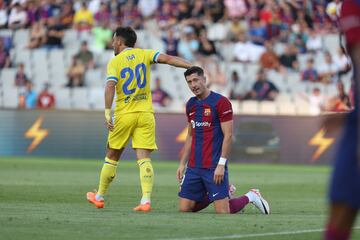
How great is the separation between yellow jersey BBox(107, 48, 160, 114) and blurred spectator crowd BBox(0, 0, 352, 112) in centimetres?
1655

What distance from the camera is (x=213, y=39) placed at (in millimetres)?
31266

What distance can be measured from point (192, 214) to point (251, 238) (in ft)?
9.16

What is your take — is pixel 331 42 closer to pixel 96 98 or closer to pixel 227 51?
pixel 227 51

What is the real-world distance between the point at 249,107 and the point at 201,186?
56.6 feet

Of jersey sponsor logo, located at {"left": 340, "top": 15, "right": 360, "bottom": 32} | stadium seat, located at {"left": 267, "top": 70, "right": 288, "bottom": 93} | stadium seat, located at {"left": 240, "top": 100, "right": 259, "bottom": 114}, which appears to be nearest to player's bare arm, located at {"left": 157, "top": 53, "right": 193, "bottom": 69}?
jersey sponsor logo, located at {"left": 340, "top": 15, "right": 360, "bottom": 32}

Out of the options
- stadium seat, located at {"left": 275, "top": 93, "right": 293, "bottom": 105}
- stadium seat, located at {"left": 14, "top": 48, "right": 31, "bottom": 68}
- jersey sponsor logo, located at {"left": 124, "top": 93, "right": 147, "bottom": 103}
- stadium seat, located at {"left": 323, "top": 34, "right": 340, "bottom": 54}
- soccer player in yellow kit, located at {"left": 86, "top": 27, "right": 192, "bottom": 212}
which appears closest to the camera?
soccer player in yellow kit, located at {"left": 86, "top": 27, "right": 192, "bottom": 212}

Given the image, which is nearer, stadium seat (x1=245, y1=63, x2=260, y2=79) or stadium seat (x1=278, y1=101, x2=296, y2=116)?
stadium seat (x1=278, y1=101, x2=296, y2=116)

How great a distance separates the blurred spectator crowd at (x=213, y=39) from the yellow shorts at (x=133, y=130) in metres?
16.6

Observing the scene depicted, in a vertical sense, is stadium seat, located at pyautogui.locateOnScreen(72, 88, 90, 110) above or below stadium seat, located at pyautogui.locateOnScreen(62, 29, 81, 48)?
below

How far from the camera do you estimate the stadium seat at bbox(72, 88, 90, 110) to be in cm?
2959

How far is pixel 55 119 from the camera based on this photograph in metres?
28.3

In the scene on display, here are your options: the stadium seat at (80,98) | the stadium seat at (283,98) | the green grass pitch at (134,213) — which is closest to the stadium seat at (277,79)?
the stadium seat at (283,98)

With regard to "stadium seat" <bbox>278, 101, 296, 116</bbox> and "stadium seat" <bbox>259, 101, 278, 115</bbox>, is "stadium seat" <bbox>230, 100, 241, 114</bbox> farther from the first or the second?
"stadium seat" <bbox>278, 101, 296, 116</bbox>

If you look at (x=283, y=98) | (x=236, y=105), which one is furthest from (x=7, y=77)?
(x=283, y=98)
